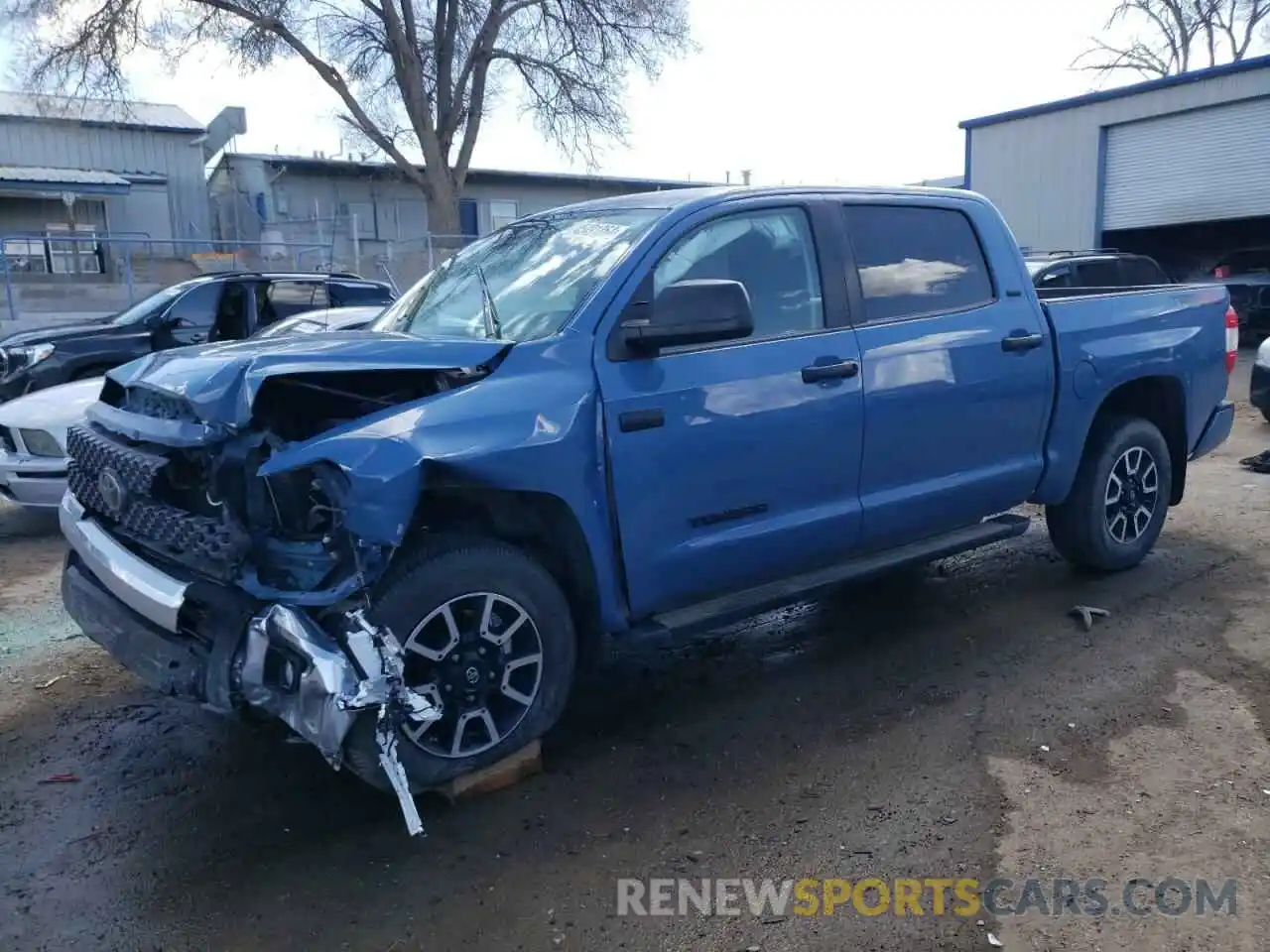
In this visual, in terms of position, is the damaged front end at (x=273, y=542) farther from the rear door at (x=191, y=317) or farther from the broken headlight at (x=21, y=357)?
the rear door at (x=191, y=317)

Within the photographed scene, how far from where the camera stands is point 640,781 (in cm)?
362

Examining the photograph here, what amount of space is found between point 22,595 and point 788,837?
4.54 metres

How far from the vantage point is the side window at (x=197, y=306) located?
1079cm

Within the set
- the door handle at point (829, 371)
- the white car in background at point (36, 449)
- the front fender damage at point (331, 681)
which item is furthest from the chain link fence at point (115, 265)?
the front fender damage at point (331, 681)

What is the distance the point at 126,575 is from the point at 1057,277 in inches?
474

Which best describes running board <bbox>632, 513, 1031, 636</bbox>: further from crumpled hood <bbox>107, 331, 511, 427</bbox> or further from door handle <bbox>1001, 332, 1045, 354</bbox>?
crumpled hood <bbox>107, 331, 511, 427</bbox>

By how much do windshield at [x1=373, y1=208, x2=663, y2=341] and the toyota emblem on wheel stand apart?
4.14 feet

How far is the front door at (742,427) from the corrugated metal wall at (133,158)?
28.3m

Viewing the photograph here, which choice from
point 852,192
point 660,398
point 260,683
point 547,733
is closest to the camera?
point 260,683

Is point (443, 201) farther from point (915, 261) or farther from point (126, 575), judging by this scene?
point (126, 575)

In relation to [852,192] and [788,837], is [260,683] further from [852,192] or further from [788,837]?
[852,192]

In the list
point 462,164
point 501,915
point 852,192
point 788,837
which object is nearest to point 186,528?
point 501,915

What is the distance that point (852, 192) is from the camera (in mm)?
4543

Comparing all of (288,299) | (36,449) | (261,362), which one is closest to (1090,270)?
(288,299)
